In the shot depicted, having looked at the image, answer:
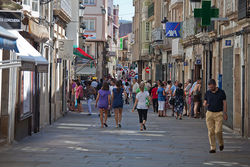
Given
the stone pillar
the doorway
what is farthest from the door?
the stone pillar

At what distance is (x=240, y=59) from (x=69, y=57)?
10477mm

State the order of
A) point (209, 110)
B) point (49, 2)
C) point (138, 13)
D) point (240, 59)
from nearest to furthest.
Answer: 1. point (209, 110)
2. point (240, 59)
3. point (49, 2)
4. point (138, 13)

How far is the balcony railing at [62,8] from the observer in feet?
96.8

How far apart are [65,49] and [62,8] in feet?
6.52

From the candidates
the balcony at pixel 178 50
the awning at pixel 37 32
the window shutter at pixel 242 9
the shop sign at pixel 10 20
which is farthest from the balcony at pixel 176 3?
the shop sign at pixel 10 20

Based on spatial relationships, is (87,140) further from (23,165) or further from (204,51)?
(204,51)

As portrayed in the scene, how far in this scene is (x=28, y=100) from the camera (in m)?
19.9

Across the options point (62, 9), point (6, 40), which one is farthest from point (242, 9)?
point (62, 9)

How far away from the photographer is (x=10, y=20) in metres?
15.6

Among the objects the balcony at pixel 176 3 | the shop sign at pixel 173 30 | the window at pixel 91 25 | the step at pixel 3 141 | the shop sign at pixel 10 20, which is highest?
the window at pixel 91 25

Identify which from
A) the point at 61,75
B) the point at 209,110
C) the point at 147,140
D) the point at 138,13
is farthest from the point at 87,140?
the point at 138,13

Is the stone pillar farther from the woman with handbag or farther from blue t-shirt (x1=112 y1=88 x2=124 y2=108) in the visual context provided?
the woman with handbag

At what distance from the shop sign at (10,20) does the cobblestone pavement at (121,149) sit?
288cm

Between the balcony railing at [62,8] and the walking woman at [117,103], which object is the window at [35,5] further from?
the balcony railing at [62,8]
